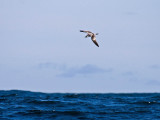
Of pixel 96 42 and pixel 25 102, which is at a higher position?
pixel 96 42

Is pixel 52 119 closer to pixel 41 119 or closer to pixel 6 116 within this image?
pixel 41 119

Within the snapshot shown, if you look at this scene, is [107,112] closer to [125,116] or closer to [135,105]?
[125,116]

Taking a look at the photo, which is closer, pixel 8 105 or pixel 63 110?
pixel 63 110

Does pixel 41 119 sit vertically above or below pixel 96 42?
below

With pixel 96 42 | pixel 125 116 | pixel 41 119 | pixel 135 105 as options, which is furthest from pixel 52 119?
pixel 135 105

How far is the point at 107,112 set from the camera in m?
43.5

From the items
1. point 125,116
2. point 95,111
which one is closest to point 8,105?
point 95,111

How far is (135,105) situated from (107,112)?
7.39 m

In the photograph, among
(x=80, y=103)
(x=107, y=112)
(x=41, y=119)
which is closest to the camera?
(x=41, y=119)

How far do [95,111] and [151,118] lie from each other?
6264 millimetres

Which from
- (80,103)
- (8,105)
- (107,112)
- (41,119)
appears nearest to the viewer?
(41,119)

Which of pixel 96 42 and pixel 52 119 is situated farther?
pixel 96 42

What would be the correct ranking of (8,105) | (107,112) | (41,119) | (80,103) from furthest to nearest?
(80,103)
(8,105)
(107,112)
(41,119)

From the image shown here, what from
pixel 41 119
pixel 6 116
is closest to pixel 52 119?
pixel 41 119
